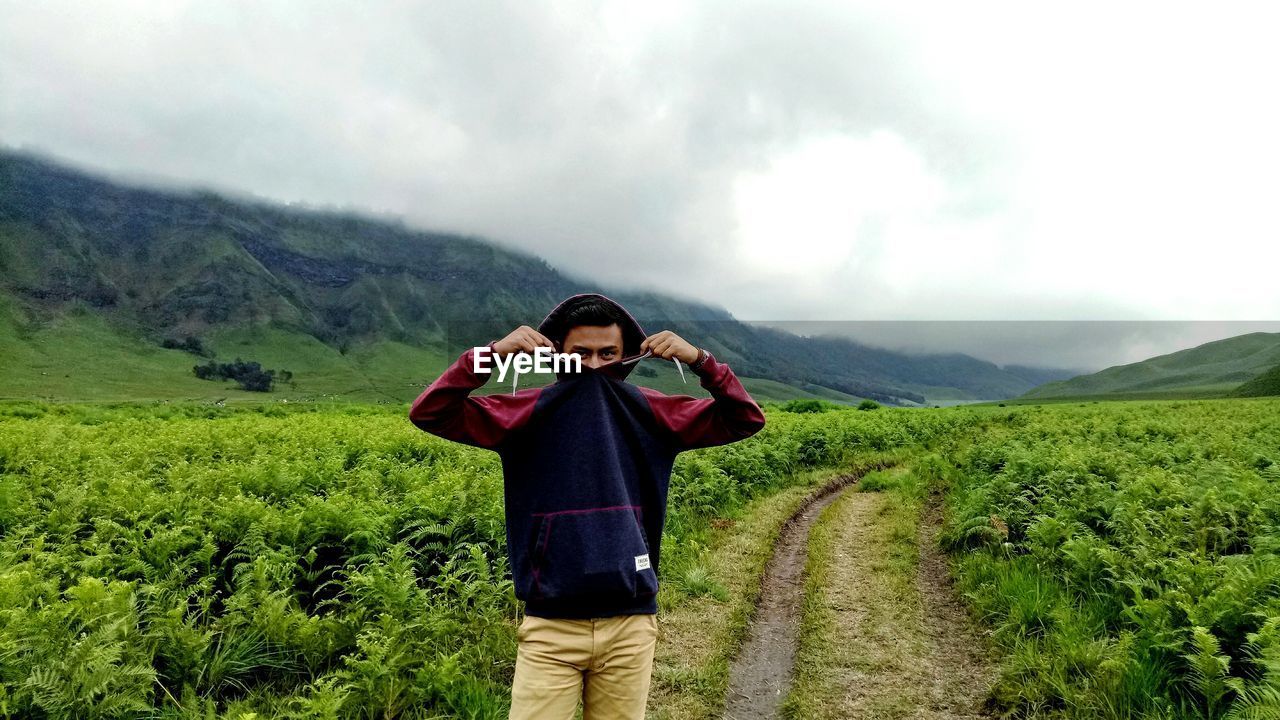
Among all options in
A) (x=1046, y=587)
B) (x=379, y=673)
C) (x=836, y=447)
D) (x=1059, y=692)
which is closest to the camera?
(x=379, y=673)

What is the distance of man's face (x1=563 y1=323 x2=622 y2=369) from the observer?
3648 mm

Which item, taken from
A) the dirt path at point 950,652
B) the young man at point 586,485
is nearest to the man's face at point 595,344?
the young man at point 586,485

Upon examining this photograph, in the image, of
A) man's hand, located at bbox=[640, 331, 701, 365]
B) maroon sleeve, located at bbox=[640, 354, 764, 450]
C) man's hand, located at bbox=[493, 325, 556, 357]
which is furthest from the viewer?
maroon sleeve, located at bbox=[640, 354, 764, 450]

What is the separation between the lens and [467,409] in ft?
11.0

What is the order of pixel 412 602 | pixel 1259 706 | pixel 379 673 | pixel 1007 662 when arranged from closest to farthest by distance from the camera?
pixel 1259 706 → pixel 379 673 → pixel 412 602 → pixel 1007 662

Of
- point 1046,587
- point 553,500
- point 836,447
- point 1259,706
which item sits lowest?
point 836,447

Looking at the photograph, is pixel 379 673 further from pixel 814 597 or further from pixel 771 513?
pixel 771 513

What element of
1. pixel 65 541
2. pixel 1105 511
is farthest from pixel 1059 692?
pixel 65 541

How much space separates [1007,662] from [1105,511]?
410 cm

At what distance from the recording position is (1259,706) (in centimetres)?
454

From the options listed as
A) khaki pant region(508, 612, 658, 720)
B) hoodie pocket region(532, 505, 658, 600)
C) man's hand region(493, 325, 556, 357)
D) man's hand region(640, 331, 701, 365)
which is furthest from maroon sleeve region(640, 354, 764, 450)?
khaki pant region(508, 612, 658, 720)

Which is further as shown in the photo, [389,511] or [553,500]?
[389,511]

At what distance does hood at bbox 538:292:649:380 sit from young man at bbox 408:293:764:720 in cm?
2

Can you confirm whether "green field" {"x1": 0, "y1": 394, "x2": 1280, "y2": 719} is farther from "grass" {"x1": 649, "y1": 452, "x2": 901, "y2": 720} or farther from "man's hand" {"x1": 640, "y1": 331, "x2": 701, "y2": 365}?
"man's hand" {"x1": 640, "y1": 331, "x2": 701, "y2": 365}
